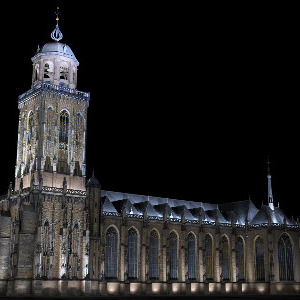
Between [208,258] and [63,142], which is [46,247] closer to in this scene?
[63,142]

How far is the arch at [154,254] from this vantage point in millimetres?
93312

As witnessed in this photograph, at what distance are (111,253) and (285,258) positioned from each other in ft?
122

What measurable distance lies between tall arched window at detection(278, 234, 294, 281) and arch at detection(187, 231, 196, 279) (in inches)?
689

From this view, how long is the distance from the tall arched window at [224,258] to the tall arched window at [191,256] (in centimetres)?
617

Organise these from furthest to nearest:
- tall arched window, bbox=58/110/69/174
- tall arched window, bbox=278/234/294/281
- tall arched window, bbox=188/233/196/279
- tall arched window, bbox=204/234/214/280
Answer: tall arched window, bbox=278/234/294/281 < tall arched window, bbox=204/234/214/280 < tall arched window, bbox=188/233/196/279 < tall arched window, bbox=58/110/69/174

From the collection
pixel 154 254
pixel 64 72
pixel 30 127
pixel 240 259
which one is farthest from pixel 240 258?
pixel 64 72

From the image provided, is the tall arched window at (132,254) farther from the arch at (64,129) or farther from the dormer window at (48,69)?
the dormer window at (48,69)

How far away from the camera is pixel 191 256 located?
9925 cm

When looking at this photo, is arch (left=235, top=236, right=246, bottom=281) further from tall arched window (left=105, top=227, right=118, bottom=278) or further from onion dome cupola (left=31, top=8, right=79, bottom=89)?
onion dome cupola (left=31, top=8, right=79, bottom=89)

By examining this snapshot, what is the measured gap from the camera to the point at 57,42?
91.7m

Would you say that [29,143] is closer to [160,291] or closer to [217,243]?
[160,291]

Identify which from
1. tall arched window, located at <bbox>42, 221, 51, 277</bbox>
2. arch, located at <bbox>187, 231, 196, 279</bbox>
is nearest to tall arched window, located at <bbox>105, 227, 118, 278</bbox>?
tall arched window, located at <bbox>42, 221, 51, 277</bbox>

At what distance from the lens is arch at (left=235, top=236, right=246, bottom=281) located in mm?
104500

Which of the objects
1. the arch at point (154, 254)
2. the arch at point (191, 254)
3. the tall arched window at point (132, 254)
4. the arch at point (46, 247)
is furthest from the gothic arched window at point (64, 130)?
the arch at point (191, 254)
